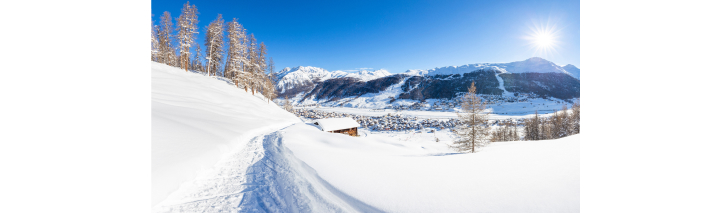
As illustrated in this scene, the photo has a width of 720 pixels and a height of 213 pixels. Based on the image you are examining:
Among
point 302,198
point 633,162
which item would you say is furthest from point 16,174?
point 633,162

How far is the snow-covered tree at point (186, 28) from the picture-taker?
22188 millimetres

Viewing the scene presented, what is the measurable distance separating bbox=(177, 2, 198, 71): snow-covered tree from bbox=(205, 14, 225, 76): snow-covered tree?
1642 millimetres

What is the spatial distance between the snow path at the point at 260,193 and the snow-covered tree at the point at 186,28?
25465 mm

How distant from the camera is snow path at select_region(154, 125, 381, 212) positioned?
292cm

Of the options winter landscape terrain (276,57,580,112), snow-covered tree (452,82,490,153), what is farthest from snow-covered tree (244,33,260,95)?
winter landscape terrain (276,57,580,112)

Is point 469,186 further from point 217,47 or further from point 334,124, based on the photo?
point 217,47

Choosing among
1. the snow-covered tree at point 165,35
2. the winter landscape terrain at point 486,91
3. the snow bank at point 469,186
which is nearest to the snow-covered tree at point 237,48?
the snow-covered tree at point 165,35

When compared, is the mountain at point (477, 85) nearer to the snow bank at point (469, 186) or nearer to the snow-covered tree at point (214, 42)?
the snow-covered tree at point (214, 42)

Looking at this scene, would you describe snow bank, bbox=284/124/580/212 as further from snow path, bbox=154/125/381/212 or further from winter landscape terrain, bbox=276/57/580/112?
winter landscape terrain, bbox=276/57/580/112

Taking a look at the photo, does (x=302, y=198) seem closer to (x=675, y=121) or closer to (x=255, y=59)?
(x=675, y=121)

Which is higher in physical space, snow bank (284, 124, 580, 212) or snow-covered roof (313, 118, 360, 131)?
snow bank (284, 124, 580, 212)

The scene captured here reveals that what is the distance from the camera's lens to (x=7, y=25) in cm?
221

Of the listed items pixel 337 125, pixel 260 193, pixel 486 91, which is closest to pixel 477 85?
pixel 486 91

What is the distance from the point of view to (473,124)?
9.28m
